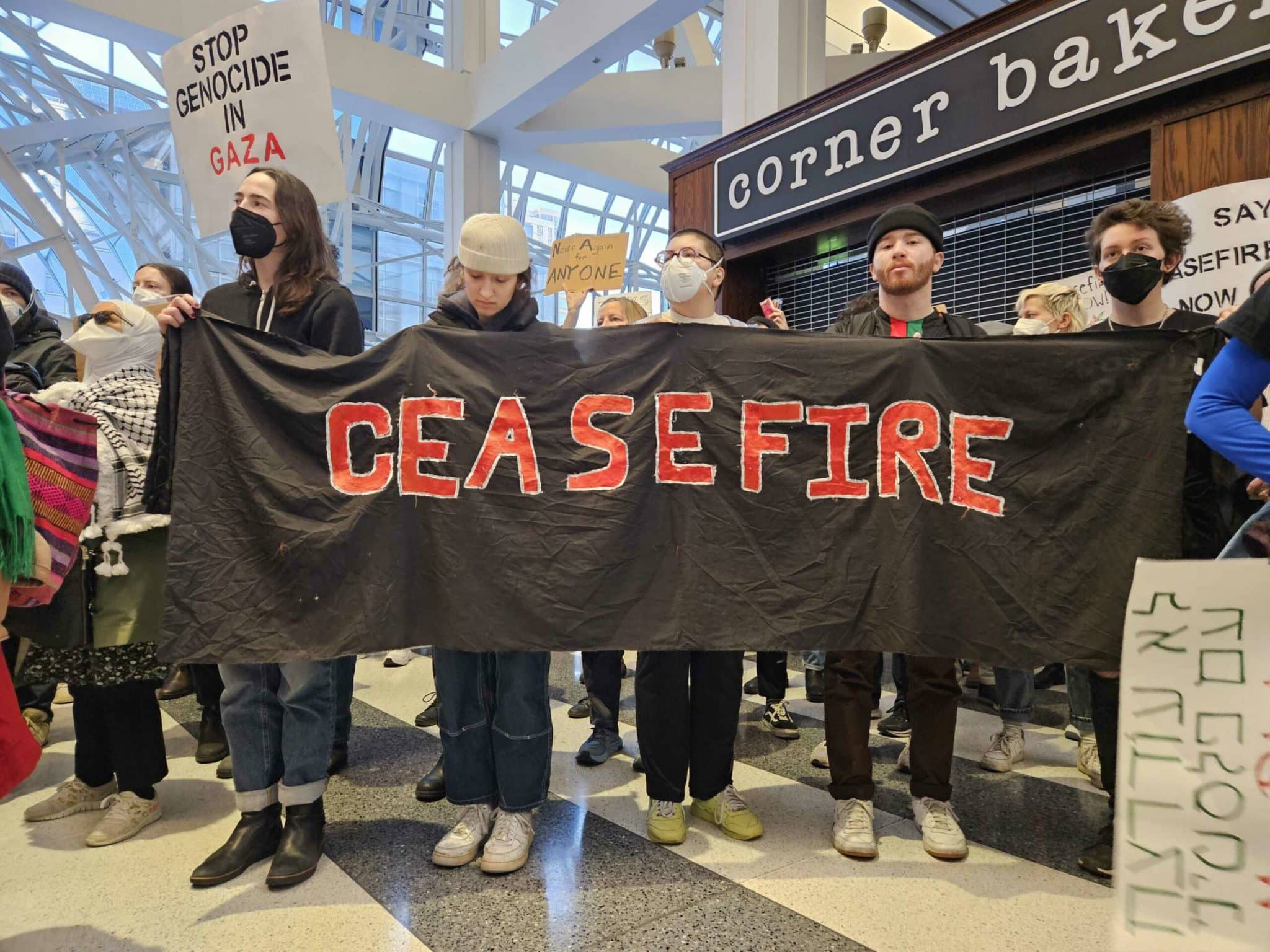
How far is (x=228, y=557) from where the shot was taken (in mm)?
1603

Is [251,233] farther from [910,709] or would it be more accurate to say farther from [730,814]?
[910,709]

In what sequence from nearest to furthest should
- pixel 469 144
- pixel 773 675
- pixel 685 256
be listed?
pixel 685 256, pixel 773 675, pixel 469 144

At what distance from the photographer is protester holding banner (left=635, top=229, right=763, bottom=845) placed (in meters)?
1.76

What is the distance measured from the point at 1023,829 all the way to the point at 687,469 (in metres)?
1.16

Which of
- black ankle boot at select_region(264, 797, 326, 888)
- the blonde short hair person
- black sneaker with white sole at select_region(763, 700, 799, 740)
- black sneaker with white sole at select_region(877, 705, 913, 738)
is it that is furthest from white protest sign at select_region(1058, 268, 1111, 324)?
black ankle boot at select_region(264, 797, 326, 888)

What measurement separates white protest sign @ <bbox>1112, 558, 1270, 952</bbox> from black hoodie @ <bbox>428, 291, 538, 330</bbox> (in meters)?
1.27

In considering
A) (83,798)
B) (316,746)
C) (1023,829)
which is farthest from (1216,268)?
(83,798)

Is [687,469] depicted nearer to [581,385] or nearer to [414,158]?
[581,385]

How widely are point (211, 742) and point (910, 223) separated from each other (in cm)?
245

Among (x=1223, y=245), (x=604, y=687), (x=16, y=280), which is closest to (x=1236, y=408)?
(x=1223, y=245)

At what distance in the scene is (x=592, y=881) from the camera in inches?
62.6

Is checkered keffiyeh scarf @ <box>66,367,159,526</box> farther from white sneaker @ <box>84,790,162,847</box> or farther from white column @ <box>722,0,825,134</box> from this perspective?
white column @ <box>722,0,825,134</box>

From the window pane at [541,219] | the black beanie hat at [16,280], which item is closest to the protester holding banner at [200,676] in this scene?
the black beanie hat at [16,280]

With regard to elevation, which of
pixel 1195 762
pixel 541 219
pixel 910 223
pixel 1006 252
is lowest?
pixel 1195 762
